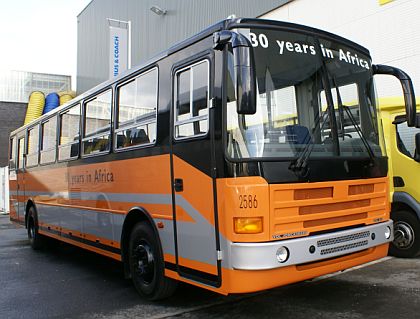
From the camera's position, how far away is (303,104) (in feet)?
14.5

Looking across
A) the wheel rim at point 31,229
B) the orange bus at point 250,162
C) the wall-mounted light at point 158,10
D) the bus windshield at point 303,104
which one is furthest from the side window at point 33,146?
the wall-mounted light at point 158,10

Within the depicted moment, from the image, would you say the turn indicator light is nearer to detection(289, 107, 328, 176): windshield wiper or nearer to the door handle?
detection(289, 107, 328, 176): windshield wiper

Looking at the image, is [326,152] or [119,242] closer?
[326,152]

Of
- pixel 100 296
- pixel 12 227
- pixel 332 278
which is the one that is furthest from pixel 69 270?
pixel 12 227

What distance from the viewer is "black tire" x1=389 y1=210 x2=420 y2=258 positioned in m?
7.10

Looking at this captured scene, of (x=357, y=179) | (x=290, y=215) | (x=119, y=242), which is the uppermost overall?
(x=357, y=179)

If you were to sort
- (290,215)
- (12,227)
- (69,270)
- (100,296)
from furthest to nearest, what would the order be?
(12,227)
(69,270)
(100,296)
(290,215)

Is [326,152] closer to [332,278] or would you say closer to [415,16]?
[332,278]

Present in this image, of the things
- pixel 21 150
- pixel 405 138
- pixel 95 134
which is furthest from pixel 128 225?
pixel 21 150

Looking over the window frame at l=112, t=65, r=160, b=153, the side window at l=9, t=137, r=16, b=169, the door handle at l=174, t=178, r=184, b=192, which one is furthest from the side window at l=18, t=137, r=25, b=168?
the door handle at l=174, t=178, r=184, b=192

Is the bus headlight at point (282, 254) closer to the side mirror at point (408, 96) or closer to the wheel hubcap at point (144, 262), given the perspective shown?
the wheel hubcap at point (144, 262)

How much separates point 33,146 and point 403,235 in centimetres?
797

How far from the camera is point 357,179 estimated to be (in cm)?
462

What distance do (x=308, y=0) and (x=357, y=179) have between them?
930 cm
